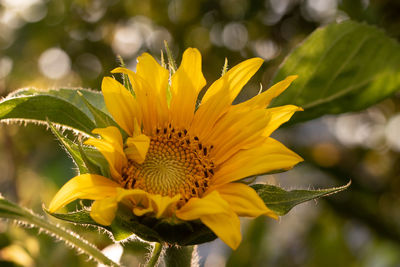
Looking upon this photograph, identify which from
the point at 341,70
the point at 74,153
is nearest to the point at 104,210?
the point at 74,153

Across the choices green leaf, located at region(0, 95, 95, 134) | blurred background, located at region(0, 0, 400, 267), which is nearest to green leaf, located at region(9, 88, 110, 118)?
green leaf, located at region(0, 95, 95, 134)

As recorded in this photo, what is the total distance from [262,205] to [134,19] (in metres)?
2.15

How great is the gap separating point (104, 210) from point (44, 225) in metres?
0.20

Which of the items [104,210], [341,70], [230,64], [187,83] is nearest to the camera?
[104,210]

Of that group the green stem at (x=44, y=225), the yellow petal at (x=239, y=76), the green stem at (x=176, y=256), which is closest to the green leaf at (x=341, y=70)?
the yellow petal at (x=239, y=76)

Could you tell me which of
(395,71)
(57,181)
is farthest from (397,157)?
(57,181)

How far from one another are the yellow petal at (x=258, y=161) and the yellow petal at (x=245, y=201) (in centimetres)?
3

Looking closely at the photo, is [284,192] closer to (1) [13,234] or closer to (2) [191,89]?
(2) [191,89]

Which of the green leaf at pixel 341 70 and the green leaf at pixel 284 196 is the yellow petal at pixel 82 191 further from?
the green leaf at pixel 341 70

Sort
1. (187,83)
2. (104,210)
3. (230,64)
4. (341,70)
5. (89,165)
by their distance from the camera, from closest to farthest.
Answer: (104,210) < (89,165) < (187,83) < (341,70) < (230,64)

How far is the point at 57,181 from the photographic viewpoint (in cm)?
199

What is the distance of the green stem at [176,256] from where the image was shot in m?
0.97

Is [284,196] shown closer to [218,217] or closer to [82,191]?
[218,217]

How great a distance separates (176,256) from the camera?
3.18 feet
